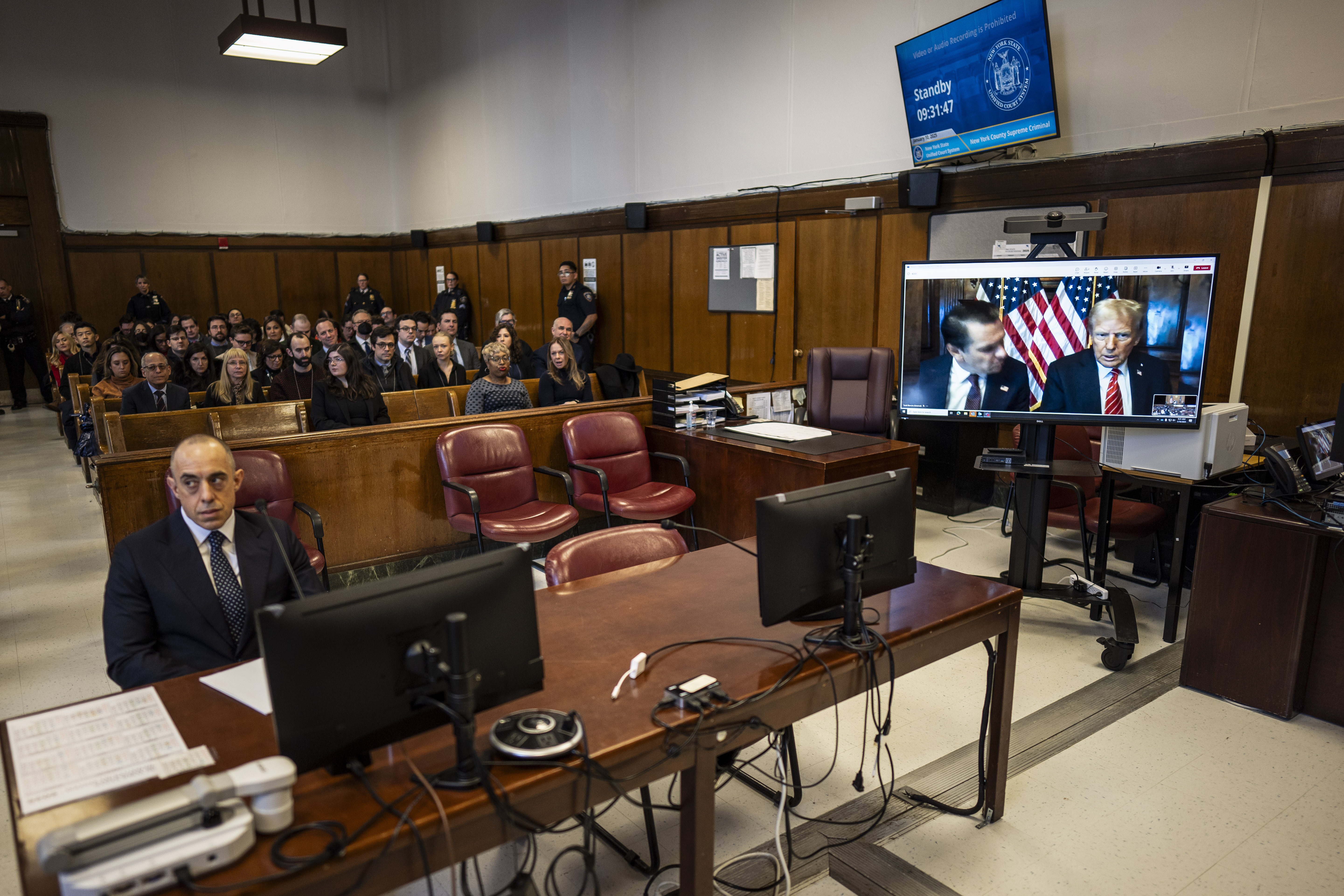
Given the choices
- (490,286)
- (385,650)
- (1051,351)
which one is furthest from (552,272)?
(385,650)

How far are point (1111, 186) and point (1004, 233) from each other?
2.33 ft

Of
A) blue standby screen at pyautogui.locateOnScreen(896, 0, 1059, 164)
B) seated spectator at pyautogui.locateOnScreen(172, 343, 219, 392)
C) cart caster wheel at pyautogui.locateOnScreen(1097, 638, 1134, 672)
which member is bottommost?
cart caster wheel at pyautogui.locateOnScreen(1097, 638, 1134, 672)

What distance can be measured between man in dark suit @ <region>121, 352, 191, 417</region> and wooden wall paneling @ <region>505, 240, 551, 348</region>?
520 cm

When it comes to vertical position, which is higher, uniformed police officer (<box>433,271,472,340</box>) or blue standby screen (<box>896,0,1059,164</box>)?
blue standby screen (<box>896,0,1059,164</box>)

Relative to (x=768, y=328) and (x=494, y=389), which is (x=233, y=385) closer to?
(x=494, y=389)

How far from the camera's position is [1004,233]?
5.54m

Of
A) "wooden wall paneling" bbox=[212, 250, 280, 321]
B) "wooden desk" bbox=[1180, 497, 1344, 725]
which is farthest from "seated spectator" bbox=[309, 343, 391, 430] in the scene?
"wooden wall paneling" bbox=[212, 250, 280, 321]

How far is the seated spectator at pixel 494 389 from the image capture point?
5.04 metres

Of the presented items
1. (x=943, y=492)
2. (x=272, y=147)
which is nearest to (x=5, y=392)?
(x=272, y=147)

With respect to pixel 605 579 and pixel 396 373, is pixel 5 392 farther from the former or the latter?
pixel 605 579

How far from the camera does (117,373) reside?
6.00 metres

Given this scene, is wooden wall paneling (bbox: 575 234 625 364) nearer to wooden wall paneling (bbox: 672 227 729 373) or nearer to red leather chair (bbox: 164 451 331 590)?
wooden wall paneling (bbox: 672 227 729 373)

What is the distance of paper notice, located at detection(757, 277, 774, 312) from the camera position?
723 cm

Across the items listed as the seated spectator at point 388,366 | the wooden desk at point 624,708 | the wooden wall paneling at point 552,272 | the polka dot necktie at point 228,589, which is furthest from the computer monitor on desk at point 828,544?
the wooden wall paneling at point 552,272
